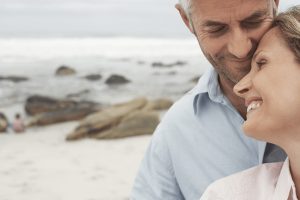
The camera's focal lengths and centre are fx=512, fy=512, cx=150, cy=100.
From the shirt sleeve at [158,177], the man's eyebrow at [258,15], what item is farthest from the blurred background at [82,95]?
the shirt sleeve at [158,177]

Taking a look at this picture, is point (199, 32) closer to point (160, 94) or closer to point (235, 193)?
point (235, 193)

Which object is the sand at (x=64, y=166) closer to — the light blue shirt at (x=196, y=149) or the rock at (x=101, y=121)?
the rock at (x=101, y=121)

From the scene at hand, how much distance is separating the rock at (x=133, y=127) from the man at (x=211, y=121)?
6.54m

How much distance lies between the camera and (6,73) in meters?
19.3

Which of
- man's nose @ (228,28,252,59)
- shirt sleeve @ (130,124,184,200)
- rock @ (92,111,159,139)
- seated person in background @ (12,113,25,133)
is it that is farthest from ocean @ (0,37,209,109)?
man's nose @ (228,28,252,59)

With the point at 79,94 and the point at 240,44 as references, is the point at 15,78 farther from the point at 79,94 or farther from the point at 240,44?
the point at 240,44

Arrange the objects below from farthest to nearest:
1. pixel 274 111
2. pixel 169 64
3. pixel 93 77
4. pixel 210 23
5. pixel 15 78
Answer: pixel 169 64
pixel 93 77
pixel 15 78
pixel 210 23
pixel 274 111

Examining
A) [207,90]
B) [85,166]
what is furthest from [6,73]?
[207,90]

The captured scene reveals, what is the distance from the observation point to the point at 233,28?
7.06 ft

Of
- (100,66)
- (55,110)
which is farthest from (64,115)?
(100,66)

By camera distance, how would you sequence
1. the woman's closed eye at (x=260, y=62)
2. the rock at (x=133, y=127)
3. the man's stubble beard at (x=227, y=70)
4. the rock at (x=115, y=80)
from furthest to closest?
the rock at (x=115, y=80), the rock at (x=133, y=127), the man's stubble beard at (x=227, y=70), the woman's closed eye at (x=260, y=62)

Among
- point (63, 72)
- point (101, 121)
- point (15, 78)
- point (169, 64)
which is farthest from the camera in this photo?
point (169, 64)

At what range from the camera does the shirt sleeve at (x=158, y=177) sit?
2.57 m

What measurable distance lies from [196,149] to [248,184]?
473 mm
